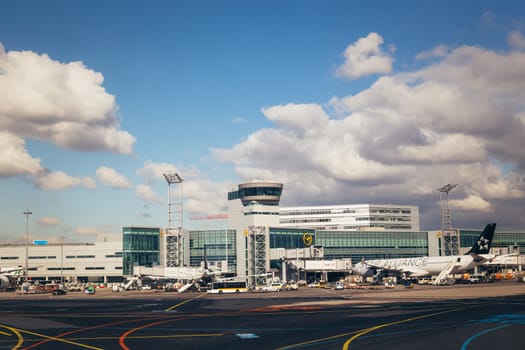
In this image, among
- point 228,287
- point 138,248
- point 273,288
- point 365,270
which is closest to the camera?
point 228,287

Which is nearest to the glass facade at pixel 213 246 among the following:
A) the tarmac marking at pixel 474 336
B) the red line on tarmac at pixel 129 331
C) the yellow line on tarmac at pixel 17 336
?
the red line on tarmac at pixel 129 331

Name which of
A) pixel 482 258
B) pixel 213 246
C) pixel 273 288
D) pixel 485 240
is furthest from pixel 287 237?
pixel 482 258

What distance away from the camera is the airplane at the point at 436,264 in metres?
131

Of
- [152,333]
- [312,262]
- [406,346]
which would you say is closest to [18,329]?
[152,333]

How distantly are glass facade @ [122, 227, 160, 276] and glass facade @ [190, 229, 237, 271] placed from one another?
1404 cm

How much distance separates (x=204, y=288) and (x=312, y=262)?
4164cm

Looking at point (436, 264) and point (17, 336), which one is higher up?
point (17, 336)

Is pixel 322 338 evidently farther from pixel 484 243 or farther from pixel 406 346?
pixel 484 243

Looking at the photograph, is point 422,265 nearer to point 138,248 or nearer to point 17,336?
point 138,248

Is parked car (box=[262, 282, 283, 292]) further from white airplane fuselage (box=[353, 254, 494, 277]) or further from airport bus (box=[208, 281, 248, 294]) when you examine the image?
white airplane fuselage (box=[353, 254, 494, 277])

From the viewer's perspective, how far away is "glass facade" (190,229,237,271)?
194 metres

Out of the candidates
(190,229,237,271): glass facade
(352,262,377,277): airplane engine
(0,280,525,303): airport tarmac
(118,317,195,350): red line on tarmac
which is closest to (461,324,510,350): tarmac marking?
(118,317,195,350): red line on tarmac

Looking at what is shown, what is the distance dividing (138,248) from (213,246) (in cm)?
2655

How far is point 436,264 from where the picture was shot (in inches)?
5408
